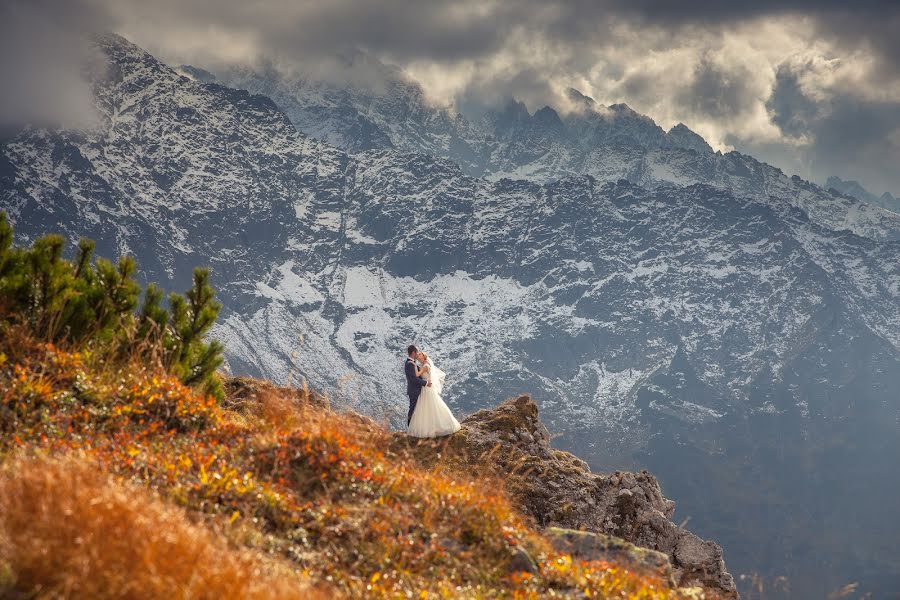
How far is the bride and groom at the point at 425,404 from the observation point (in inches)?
700

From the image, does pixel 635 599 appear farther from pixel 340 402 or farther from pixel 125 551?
pixel 340 402

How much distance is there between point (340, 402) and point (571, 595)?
549cm

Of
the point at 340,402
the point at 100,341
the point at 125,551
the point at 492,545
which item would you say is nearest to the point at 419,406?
the point at 340,402

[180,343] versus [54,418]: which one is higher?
[180,343]

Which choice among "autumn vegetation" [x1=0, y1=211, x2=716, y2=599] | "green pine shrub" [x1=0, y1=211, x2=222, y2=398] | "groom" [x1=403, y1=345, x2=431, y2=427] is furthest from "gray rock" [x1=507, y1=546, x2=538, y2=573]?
"groom" [x1=403, y1=345, x2=431, y2=427]

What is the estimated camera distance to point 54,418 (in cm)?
859

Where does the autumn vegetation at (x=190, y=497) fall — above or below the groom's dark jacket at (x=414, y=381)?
below

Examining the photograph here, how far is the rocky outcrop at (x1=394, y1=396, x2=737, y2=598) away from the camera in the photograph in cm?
1552

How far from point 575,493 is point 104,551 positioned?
40.8ft

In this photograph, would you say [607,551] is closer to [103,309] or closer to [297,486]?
[297,486]

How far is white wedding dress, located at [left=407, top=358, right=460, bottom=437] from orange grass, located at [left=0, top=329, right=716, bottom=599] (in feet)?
24.5

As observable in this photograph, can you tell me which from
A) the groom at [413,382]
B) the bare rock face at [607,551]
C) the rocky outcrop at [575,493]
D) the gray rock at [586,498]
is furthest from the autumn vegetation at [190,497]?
the groom at [413,382]

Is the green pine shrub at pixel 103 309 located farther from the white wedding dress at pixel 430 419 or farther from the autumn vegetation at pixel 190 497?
the white wedding dress at pixel 430 419

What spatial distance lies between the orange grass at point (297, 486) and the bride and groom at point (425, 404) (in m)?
7.53
